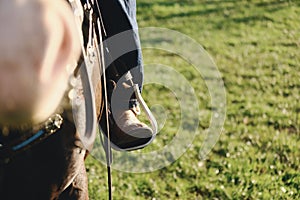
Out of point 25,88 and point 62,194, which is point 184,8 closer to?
point 62,194

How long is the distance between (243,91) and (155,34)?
266 centimetres

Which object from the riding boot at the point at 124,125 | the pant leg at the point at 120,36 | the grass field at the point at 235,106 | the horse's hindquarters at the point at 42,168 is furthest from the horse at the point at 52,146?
the grass field at the point at 235,106

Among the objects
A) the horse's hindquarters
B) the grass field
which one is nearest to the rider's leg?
the horse's hindquarters

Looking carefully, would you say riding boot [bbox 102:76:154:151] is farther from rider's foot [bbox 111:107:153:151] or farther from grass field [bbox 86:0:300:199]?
grass field [bbox 86:0:300:199]

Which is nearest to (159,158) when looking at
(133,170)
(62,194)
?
(133,170)

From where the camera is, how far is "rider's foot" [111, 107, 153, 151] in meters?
2.90

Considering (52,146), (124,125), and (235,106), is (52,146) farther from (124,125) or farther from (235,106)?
(235,106)

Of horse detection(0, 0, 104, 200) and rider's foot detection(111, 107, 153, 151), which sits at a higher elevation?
horse detection(0, 0, 104, 200)

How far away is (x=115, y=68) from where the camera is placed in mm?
2781

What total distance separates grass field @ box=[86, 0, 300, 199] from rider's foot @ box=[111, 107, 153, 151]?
1.78 m

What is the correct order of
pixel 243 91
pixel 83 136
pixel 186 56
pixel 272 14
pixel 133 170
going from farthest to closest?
1. pixel 272 14
2. pixel 186 56
3. pixel 243 91
4. pixel 133 170
5. pixel 83 136

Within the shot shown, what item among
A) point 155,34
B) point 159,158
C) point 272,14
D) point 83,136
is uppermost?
point 83,136

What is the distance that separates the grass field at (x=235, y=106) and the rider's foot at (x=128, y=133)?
5.85 ft

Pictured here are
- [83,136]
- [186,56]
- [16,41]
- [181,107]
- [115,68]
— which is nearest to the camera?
[16,41]
